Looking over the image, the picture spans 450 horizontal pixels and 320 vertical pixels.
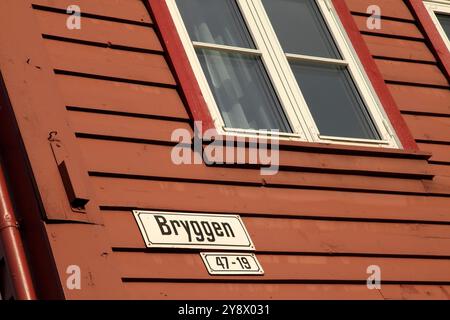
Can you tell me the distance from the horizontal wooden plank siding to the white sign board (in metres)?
0.04

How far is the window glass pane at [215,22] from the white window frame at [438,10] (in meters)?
1.90

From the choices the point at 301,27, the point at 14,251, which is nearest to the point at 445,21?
the point at 301,27

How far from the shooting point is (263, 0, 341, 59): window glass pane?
587 centimetres

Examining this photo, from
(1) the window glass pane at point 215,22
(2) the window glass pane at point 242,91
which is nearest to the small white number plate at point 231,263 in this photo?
(2) the window glass pane at point 242,91

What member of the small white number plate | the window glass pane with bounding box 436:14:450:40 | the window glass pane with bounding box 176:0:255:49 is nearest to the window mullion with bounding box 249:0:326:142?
the window glass pane with bounding box 176:0:255:49

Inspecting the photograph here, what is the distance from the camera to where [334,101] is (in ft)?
19.1

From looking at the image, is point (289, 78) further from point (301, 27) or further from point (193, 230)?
point (193, 230)

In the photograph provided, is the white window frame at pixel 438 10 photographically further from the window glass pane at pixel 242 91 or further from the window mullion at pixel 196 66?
the window mullion at pixel 196 66

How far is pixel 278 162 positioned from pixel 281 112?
41 centimetres

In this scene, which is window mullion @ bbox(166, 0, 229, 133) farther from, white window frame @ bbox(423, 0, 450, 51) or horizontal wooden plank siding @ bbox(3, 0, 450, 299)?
white window frame @ bbox(423, 0, 450, 51)

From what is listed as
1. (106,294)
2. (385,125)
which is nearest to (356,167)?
(385,125)

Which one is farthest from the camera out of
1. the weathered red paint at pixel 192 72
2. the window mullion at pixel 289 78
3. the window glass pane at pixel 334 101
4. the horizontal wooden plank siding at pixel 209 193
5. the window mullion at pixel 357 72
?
the window mullion at pixel 357 72

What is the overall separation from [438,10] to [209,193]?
3.16m

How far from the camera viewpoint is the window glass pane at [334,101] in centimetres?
566
